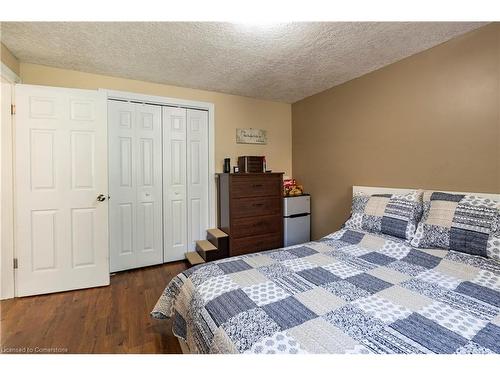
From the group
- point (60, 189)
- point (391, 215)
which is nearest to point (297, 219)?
point (391, 215)

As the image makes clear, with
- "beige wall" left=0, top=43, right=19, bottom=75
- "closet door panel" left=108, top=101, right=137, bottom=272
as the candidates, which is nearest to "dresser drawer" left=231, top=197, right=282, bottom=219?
"closet door panel" left=108, top=101, right=137, bottom=272

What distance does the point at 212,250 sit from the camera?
9.32 feet

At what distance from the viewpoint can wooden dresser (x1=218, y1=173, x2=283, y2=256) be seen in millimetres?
2900

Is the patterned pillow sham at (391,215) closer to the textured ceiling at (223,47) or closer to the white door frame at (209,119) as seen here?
the textured ceiling at (223,47)

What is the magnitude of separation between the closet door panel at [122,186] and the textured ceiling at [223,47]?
491 mm

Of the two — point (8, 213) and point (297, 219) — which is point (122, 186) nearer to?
point (8, 213)

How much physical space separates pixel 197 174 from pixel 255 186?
82 centimetres

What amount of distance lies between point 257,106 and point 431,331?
10.6 ft

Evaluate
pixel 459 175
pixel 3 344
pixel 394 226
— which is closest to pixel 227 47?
pixel 394 226

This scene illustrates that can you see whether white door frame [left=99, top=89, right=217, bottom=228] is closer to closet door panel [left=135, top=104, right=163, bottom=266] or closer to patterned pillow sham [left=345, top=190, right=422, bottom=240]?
closet door panel [left=135, top=104, right=163, bottom=266]

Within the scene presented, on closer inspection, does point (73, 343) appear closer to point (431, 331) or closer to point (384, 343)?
point (384, 343)

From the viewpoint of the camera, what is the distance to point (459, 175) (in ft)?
6.38

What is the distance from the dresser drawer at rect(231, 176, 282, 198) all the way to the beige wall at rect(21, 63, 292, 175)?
53 cm
